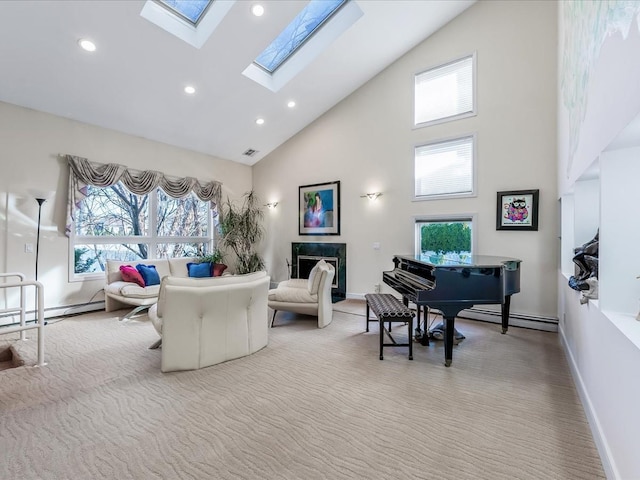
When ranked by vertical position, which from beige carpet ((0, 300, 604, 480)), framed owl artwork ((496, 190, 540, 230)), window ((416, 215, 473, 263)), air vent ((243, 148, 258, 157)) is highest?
air vent ((243, 148, 258, 157))

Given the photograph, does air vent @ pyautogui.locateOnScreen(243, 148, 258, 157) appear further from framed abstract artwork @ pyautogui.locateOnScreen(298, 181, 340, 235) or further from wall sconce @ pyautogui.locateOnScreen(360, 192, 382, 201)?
wall sconce @ pyautogui.locateOnScreen(360, 192, 382, 201)

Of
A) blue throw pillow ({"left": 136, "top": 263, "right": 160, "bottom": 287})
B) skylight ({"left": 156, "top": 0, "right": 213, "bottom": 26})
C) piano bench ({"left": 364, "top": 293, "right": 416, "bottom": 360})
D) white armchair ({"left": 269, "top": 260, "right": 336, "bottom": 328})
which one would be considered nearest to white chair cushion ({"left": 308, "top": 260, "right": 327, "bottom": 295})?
white armchair ({"left": 269, "top": 260, "right": 336, "bottom": 328})

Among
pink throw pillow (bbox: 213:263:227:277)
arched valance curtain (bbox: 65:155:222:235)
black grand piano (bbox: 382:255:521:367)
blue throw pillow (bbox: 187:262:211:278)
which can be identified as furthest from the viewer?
pink throw pillow (bbox: 213:263:227:277)

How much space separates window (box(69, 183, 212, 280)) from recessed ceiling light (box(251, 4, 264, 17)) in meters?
3.77

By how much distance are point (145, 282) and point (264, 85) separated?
3997 mm

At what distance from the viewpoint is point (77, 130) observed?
484cm

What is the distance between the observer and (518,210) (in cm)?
418

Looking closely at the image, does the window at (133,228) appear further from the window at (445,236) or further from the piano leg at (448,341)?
the piano leg at (448,341)

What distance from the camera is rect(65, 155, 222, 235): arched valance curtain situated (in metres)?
4.71

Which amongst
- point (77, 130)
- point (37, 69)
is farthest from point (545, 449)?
point (77, 130)

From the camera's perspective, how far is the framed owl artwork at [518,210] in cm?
406

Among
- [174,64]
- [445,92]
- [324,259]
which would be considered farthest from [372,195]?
[174,64]

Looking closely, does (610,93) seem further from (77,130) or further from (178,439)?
(77,130)

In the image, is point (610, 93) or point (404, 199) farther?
point (404, 199)
